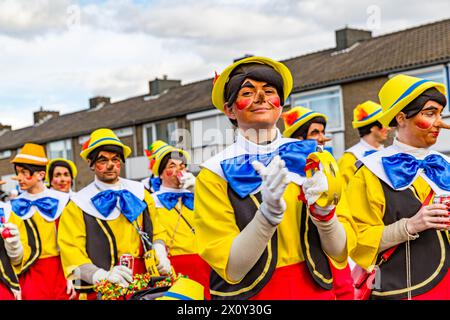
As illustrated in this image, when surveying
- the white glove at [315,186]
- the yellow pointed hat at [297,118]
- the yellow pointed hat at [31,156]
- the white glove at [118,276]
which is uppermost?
the yellow pointed hat at [297,118]

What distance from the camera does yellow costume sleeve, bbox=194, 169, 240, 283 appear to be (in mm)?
3396

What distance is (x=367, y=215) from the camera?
4188mm

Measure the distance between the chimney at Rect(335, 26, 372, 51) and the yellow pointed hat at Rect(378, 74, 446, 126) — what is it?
26133 millimetres

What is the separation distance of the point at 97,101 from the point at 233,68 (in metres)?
42.3

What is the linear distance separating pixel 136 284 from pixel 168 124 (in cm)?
2821

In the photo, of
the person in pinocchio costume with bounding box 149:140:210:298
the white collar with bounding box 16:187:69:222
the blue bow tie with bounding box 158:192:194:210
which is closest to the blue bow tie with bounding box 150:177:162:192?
the person in pinocchio costume with bounding box 149:140:210:298

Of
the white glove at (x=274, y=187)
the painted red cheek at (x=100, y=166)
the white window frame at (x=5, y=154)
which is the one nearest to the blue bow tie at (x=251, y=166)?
the white glove at (x=274, y=187)

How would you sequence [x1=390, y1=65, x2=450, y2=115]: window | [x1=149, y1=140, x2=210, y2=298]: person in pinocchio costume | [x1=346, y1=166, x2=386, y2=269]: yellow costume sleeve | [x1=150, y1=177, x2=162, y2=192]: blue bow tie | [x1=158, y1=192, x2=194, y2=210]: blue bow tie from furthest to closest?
[x1=390, y1=65, x2=450, y2=115]: window < [x1=150, y1=177, x2=162, y2=192]: blue bow tie < [x1=158, y1=192, x2=194, y2=210]: blue bow tie < [x1=149, y1=140, x2=210, y2=298]: person in pinocchio costume < [x1=346, y1=166, x2=386, y2=269]: yellow costume sleeve

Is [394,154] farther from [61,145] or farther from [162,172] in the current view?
[61,145]

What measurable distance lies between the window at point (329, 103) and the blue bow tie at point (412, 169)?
2116cm

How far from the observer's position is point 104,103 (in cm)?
4528

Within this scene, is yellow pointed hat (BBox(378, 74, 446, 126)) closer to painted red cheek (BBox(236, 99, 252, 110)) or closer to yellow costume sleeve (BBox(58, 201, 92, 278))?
painted red cheek (BBox(236, 99, 252, 110))

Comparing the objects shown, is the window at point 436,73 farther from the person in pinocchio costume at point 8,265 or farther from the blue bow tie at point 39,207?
the person in pinocchio costume at point 8,265

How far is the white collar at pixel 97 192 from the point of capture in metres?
5.86
